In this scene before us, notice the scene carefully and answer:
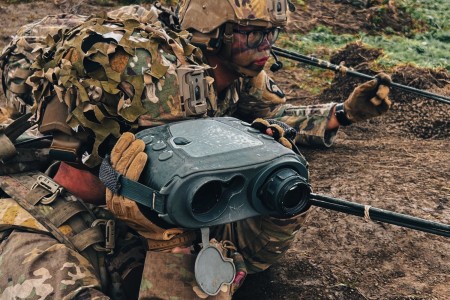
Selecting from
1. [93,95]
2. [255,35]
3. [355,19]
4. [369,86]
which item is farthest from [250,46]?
[355,19]

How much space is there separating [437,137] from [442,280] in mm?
2492

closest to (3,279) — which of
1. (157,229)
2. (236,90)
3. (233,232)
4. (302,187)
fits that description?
(157,229)

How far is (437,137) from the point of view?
550 cm

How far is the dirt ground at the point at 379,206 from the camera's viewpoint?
3.30 meters

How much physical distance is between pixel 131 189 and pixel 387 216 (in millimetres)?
→ 1054

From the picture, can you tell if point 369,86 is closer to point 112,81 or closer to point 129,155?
point 112,81

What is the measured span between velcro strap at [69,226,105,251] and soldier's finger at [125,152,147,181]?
2.08 ft

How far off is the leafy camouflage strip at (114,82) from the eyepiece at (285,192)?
1.99 ft

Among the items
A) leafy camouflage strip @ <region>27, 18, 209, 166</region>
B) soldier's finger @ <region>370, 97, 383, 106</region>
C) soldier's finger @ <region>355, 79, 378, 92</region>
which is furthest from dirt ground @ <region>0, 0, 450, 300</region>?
leafy camouflage strip @ <region>27, 18, 209, 166</region>

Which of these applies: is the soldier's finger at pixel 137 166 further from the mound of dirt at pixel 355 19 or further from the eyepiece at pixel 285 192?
the mound of dirt at pixel 355 19

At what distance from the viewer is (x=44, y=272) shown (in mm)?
2562

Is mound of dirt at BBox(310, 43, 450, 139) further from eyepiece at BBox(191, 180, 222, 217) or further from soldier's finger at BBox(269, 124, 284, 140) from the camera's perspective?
eyepiece at BBox(191, 180, 222, 217)

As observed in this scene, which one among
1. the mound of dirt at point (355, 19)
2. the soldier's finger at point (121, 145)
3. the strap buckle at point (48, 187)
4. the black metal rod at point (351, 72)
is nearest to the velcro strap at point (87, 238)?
the strap buckle at point (48, 187)

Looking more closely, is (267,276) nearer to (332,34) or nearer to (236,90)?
(236,90)
